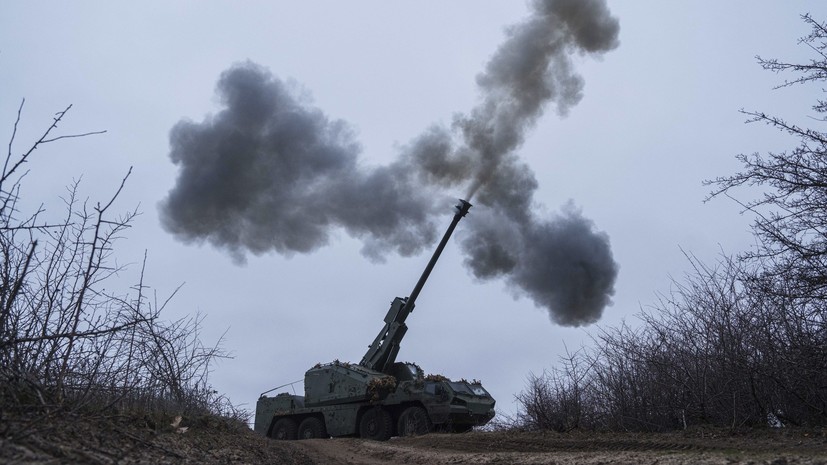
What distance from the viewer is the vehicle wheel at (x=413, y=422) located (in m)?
21.2

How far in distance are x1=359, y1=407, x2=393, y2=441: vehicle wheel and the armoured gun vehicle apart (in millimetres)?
31

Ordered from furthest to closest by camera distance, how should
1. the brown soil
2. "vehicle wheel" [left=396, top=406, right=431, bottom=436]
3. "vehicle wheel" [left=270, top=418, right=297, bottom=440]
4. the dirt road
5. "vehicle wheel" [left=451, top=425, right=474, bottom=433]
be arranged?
"vehicle wheel" [left=270, top=418, right=297, bottom=440] → "vehicle wheel" [left=451, top=425, right=474, bottom=433] → "vehicle wheel" [left=396, top=406, right=431, bottom=436] → the dirt road → the brown soil

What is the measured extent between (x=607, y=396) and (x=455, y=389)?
684cm

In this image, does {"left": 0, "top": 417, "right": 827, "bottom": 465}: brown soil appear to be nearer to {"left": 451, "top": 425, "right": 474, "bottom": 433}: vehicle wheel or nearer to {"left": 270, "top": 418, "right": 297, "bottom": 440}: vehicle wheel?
{"left": 451, "top": 425, "right": 474, "bottom": 433}: vehicle wheel

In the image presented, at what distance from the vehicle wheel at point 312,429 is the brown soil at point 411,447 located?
6136 millimetres

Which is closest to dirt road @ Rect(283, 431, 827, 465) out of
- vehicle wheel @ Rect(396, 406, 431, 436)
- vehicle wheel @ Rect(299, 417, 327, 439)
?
vehicle wheel @ Rect(396, 406, 431, 436)

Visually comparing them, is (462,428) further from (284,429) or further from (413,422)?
(284,429)

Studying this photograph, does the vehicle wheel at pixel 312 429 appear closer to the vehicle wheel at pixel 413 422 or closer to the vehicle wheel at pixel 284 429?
the vehicle wheel at pixel 284 429

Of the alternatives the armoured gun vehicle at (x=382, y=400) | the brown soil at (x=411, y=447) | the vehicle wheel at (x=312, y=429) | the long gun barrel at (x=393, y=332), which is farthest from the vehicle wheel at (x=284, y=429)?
→ the brown soil at (x=411, y=447)

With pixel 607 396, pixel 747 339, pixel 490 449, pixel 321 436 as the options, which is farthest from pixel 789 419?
pixel 321 436

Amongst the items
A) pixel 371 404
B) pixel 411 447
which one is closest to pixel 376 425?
pixel 371 404

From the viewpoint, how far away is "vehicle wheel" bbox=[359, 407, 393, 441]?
Result: 72.7 feet

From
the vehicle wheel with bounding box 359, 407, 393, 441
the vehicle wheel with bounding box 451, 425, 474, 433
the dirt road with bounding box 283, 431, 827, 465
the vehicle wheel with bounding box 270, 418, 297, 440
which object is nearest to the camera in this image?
the dirt road with bounding box 283, 431, 827, 465

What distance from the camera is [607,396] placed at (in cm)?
1568
